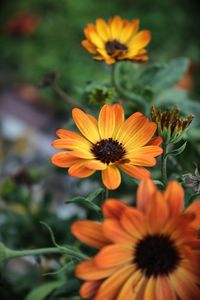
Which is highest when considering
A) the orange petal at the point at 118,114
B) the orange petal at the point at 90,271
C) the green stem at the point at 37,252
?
the orange petal at the point at 118,114

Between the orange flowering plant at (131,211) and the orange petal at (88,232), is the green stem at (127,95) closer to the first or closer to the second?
the orange flowering plant at (131,211)

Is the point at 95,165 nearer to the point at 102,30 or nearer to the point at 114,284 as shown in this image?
the point at 114,284

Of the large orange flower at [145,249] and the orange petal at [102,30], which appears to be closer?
the large orange flower at [145,249]

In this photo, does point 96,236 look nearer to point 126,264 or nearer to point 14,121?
point 126,264

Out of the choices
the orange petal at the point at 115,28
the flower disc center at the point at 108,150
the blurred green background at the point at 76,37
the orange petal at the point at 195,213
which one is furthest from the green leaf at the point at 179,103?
the blurred green background at the point at 76,37

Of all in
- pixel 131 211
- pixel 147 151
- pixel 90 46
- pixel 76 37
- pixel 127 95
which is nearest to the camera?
pixel 131 211

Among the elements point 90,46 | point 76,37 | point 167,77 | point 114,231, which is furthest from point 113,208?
point 76,37

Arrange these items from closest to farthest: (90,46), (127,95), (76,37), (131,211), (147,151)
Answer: (131,211)
(147,151)
(90,46)
(127,95)
(76,37)

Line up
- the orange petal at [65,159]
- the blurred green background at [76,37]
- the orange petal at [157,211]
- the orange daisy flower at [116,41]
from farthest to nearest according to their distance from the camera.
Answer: the blurred green background at [76,37]
the orange daisy flower at [116,41]
the orange petal at [65,159]
the orange petal at [157,211]
